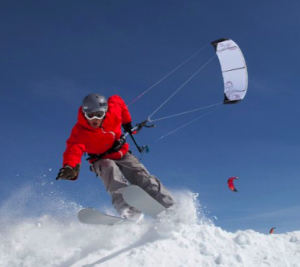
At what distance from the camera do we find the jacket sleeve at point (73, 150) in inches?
251

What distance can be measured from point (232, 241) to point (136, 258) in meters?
1.55

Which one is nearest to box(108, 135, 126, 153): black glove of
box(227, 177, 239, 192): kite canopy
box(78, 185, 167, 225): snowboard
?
box(78, 185, 167, 225): snowboard

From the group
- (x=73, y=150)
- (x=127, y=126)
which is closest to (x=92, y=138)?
(x=73, y=150)

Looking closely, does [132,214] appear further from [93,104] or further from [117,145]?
[93,104]

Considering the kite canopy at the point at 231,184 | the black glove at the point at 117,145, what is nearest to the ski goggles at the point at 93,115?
the black glove at the point at 117,145

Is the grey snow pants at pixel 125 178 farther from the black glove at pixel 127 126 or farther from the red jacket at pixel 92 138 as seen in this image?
the black glove at pixel 127 126

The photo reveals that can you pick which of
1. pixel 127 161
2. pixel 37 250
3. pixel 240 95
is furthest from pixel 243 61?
pixel 37 250

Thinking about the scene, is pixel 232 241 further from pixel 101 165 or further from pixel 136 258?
pixel 101 165

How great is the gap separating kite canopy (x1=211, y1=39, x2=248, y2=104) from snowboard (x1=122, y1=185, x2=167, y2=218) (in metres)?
5.19

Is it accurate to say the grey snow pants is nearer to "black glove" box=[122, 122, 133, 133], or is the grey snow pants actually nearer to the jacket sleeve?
the jacket sleeve

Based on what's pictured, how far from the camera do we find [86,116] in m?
6.57

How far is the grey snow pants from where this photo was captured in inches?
256

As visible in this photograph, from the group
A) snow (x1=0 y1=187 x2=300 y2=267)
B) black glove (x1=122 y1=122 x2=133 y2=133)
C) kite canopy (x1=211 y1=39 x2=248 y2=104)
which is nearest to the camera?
snow (x1=0 y1=187 x2=300 y2=267)

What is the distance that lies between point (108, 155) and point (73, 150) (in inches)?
31.0
